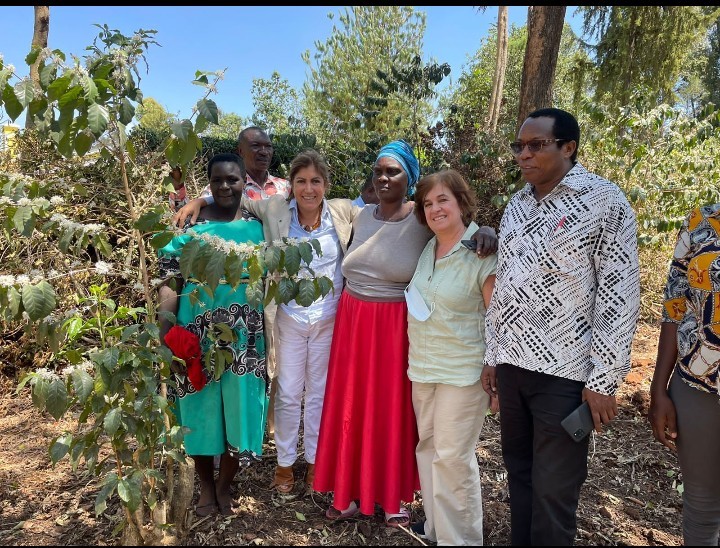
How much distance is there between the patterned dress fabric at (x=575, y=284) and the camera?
6.09 ft

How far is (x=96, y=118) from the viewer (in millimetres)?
1625

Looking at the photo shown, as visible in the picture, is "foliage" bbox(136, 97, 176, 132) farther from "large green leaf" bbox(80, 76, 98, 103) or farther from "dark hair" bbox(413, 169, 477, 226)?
"dark hair" bbox(413, 169, 477, 226)

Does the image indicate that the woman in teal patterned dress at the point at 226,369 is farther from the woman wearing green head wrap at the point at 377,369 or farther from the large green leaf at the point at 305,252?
the large green leaf at the point at 305,252

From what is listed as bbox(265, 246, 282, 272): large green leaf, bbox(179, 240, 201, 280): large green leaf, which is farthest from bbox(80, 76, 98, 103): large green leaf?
bbox(265, 246, 282, 272): large green leaf

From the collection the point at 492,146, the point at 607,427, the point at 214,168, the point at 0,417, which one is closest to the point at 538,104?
the point at 492,146

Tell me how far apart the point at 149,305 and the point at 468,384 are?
1.37m

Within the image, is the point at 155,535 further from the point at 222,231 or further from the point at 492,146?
the point at 492,146

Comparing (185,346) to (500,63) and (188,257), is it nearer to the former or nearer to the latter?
(188,257)

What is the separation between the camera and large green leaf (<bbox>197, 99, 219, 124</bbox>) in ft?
5.84

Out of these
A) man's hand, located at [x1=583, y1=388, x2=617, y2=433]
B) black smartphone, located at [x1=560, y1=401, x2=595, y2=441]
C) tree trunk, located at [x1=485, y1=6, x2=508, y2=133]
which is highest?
tree trunk, located at [x1=485, y1=6, x2=508, y2=133]

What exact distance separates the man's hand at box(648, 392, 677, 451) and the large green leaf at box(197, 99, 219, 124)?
74.6 inches

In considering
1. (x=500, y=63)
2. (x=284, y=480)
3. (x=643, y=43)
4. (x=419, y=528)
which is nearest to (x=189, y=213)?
(x=284, y=480)

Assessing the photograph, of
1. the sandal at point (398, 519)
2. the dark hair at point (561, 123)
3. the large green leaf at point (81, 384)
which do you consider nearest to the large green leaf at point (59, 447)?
the large green leaf at point (81, 384)

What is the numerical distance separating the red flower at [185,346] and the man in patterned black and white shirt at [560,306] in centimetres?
135
